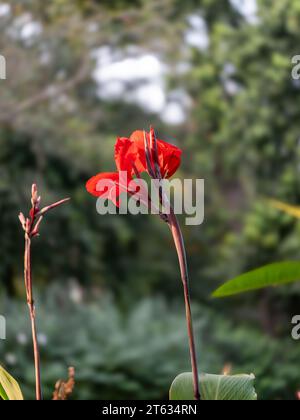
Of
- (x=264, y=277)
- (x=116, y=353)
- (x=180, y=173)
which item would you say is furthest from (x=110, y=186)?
(x=180, y=173)

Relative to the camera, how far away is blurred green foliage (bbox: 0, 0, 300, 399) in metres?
8.51

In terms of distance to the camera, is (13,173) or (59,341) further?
(13,173)

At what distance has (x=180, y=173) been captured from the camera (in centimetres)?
1270

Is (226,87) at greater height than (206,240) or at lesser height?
greater

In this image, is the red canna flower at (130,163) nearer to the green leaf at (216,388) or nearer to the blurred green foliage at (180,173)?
the green leaf at (216,388)

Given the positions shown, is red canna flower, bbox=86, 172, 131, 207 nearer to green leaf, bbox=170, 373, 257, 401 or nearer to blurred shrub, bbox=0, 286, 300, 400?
green leaf, bbox=170, 373, 257, 401

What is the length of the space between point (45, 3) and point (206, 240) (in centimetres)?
411

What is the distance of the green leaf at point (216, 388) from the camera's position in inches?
33.3

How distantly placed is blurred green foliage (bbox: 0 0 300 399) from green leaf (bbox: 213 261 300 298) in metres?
6.23

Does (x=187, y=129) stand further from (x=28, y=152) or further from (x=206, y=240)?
(x=28, y=152)

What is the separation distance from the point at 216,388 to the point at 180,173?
11.9 metres

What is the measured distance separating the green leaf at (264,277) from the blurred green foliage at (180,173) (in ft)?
20.4

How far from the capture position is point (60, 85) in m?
9.95
